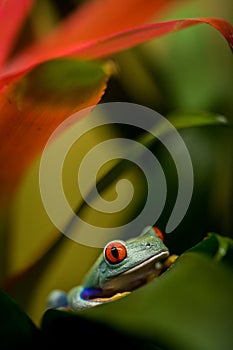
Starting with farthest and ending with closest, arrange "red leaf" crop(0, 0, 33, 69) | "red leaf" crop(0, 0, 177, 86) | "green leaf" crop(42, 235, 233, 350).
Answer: "red leaf" crop(0, 0, 177, 86) < "red leaf" crop(0, 0, 33, 69) < "green leaf" crop(42, 235, 233, 350)

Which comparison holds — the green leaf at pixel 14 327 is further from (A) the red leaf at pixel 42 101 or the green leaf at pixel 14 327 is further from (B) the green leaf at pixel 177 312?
(A) the red leaf at pixel 42 101

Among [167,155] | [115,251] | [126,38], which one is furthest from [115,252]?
[126,38]

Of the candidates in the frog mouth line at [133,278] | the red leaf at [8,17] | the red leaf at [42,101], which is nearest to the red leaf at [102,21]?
the red leaf at [8,17]

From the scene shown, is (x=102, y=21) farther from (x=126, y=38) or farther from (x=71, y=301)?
(x=71, y=301)

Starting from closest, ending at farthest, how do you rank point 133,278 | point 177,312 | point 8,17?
point 177,312 < point 8,17 < point 133,278

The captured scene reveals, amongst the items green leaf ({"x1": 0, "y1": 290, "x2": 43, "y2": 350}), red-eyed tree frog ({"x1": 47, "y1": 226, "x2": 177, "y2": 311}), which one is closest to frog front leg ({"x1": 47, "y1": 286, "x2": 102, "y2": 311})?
red-eyed tree frog ({"x1": 47, "y1": 226, "x2": 177, "y2": 311})

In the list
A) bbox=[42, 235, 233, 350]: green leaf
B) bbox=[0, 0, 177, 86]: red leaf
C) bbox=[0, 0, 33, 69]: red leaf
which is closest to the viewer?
bbox=[42, 235, 233, 350]: green leaf

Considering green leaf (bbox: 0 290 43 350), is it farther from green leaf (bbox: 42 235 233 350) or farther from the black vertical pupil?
the black vertical pupil
